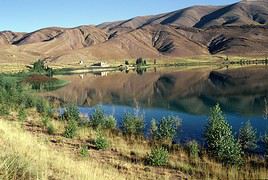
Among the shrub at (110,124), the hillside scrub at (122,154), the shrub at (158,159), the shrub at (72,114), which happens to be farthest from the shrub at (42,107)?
the shrub at (158,159)

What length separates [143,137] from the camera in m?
22.5

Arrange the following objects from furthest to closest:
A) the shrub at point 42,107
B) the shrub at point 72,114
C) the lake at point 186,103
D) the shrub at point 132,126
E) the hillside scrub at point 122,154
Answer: the lake at point 186,103
the shrub at point 42,107
the shrub at point 72,114
the shrub at point 132,126
the hillside scrub at point 122,154

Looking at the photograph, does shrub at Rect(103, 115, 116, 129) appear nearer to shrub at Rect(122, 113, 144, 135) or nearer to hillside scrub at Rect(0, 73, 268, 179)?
hillside scrub at Rect(0, 73, 268, 179)

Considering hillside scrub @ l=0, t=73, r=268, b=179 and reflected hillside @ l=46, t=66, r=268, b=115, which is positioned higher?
hillside scrub @ l=0, t=73, r=268, b=179

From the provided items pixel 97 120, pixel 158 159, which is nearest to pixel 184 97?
pixel 97 120

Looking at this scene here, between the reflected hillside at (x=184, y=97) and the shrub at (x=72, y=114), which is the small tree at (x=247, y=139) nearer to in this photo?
the shrub at (x=72, y=114)

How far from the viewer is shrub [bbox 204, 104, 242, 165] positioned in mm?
16014

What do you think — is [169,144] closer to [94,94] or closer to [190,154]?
[190,154]

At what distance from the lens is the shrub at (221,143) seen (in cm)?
1601

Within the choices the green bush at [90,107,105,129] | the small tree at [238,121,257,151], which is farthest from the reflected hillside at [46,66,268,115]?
the small tree at [238,121,257,151]

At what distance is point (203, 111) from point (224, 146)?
19.6 meters

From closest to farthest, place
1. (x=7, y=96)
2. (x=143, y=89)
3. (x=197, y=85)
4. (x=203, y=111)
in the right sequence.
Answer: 1. (x=7, y=96)
2. (x=203, y=111)
3. (x=143, y=89)
4. (x=197, y=85)

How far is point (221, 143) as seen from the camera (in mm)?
16672

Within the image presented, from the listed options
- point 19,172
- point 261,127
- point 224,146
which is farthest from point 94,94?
point 19,172
